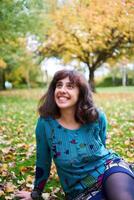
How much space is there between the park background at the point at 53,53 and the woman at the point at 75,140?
842 millimetres

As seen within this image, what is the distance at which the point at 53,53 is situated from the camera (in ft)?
82.0

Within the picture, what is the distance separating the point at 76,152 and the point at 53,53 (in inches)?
866

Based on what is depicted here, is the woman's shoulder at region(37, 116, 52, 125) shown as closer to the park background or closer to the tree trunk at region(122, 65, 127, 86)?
the park background

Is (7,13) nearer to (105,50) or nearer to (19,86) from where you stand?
(105,50)

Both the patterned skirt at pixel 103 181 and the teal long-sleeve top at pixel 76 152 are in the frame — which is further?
the teal long-sleeve top at pixel 76 152

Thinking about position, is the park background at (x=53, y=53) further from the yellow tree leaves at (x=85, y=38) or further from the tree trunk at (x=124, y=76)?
the tree trunk at (x=124, y=76)

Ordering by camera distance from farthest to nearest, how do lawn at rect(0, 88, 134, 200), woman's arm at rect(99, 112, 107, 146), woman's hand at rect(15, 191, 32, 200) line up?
lawn at rect(0, 88, 134, 200) < woman's hand at rect(15, 191, 32, 200) < woman's arm at rect(99, 112, 107, 146)

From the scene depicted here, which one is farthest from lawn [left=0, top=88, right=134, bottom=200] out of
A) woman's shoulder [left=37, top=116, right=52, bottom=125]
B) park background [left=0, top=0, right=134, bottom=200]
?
woman's shoulder [left=37, top=116, right=52, bottom=125]

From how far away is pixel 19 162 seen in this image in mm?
5457

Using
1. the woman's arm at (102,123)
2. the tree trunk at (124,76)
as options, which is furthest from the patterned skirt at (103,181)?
the tree trunk at (124,76)

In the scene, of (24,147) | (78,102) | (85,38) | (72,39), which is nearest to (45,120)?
(78,102)

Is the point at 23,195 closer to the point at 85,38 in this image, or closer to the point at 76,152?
the point at 76,152

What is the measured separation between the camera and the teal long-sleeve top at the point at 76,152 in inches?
128

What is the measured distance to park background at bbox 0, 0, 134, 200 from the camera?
18.4ft
